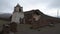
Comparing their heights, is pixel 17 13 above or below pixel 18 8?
below

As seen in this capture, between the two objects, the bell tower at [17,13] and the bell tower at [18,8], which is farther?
the bell tower at [17,13]

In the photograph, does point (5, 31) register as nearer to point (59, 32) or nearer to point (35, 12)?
point (59, 32)

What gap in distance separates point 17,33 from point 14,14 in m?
35.5

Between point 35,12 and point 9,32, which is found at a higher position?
point 35,12

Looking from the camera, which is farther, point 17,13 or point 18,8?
point 17,13

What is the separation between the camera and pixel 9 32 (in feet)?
38.7

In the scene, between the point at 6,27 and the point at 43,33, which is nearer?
the point at 43,33

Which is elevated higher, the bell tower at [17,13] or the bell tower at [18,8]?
the bell tower at [18,8]

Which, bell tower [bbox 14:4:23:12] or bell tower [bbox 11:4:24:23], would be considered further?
bell tower [bbox 11:4:24:23]

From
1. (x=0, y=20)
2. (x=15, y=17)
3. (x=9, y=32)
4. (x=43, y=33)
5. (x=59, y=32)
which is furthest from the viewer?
(x=15, y=17)

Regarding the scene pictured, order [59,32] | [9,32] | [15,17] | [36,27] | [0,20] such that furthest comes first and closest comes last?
[15,17]
[0,20]
[36,27]
[9,32]
[59,32]

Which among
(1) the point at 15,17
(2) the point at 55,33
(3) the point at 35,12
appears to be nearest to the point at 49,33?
(2) the point at 55,33

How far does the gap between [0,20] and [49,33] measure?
1135 cm

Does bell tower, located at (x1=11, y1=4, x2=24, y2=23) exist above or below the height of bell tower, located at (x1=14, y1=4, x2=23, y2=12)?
below
